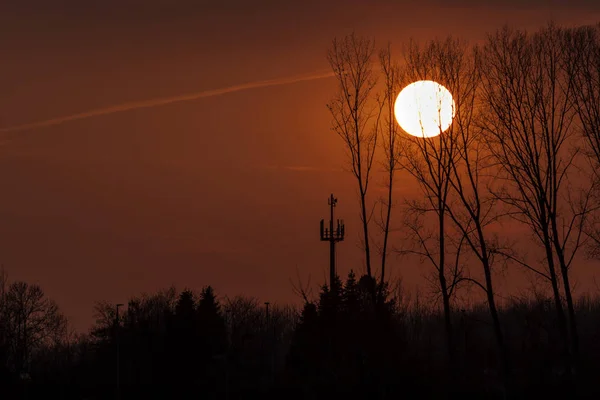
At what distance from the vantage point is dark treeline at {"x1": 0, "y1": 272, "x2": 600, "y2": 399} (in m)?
34.0

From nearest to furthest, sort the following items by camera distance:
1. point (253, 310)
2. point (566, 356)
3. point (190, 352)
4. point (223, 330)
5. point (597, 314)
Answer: point (566, 356)
point (190, 352)
point (223, 330)
point (253, 310)
point (597, 314)

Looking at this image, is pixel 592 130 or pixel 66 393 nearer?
pixel 592 130

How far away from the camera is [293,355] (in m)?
57.6

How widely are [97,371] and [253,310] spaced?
2774 cm

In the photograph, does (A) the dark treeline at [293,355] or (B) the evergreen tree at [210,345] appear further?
(B) the evergreen tree at [210,345]

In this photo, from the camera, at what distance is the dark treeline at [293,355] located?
112 feet

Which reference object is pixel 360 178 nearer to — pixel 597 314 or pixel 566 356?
pixel 566 356

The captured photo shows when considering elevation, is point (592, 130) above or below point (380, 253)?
above

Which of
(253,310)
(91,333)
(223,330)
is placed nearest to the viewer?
(223,330)

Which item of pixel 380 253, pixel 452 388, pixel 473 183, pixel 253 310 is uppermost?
pixel 253 310

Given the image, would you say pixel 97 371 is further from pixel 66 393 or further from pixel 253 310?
pixel 253 310

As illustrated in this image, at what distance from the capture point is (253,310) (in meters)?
90.8

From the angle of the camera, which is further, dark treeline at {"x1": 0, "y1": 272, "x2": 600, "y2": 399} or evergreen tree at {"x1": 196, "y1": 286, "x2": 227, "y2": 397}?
evergreen tree at {"x1": 196, "y1": 286, "x2": 227, "y2": 397}

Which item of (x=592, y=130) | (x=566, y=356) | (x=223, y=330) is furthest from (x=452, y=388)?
(x=223, y=330)
